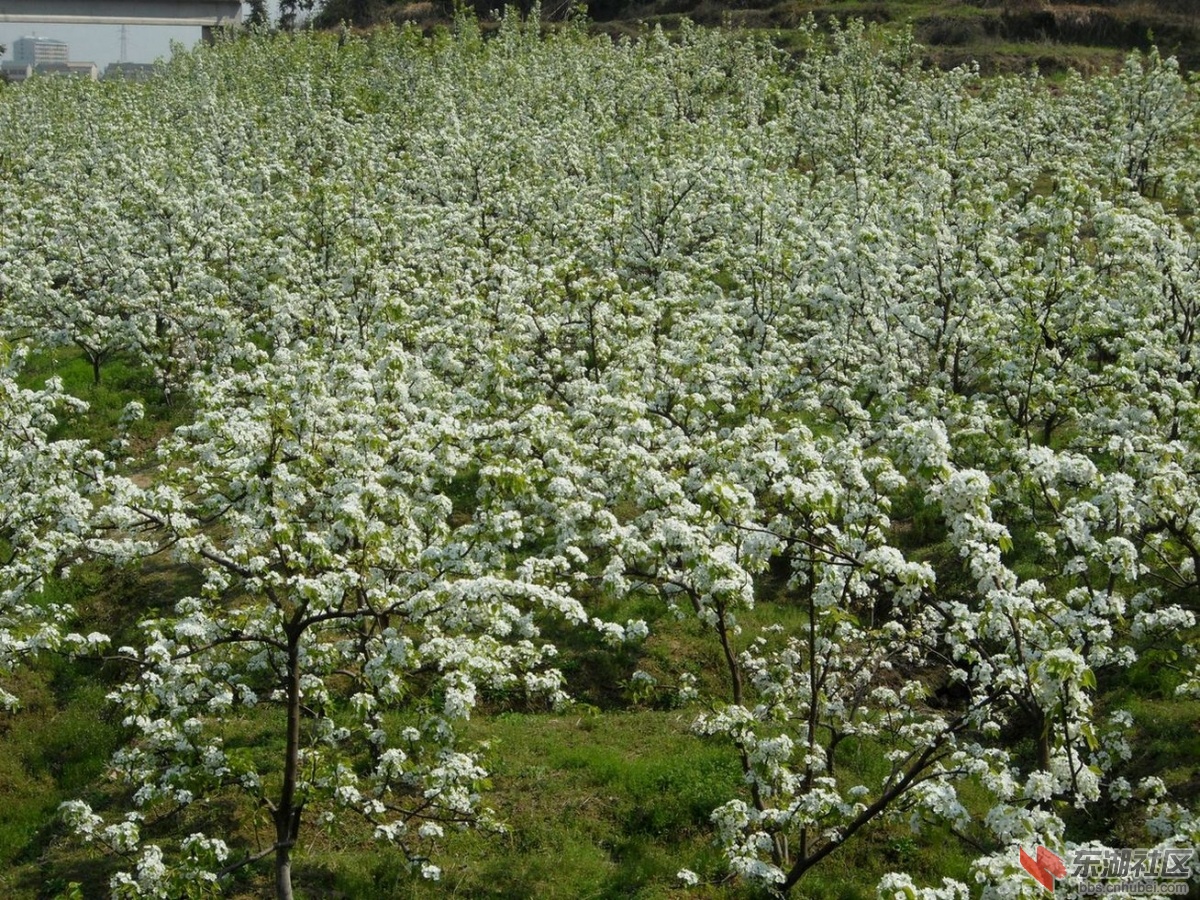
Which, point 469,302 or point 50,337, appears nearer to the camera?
point 469,302

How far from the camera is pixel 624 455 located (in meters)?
14.2

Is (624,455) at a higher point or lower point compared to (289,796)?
higher

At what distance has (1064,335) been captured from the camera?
18188 millimetres

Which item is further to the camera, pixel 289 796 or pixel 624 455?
pixel 624 455

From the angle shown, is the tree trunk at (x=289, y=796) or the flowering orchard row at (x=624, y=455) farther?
the tree trunk at (x=289, y=796)

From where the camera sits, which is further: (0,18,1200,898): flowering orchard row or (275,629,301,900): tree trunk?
(275,629,301,900): tree trunk

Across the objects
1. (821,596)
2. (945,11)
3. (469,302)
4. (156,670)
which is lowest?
(156,670)

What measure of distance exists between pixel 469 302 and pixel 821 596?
9.41 m

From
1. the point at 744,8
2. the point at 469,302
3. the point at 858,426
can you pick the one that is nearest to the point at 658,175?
the point at 469,302

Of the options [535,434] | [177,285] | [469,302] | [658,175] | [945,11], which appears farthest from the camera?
[945,11]

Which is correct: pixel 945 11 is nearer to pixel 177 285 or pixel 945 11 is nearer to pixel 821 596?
pixel 177 285

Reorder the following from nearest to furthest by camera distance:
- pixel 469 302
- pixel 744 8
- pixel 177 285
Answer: pixel 469 302
pixel 177 285
pixel 744 8

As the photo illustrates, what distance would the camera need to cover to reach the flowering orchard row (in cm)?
1102

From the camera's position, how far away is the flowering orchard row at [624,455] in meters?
11.0
